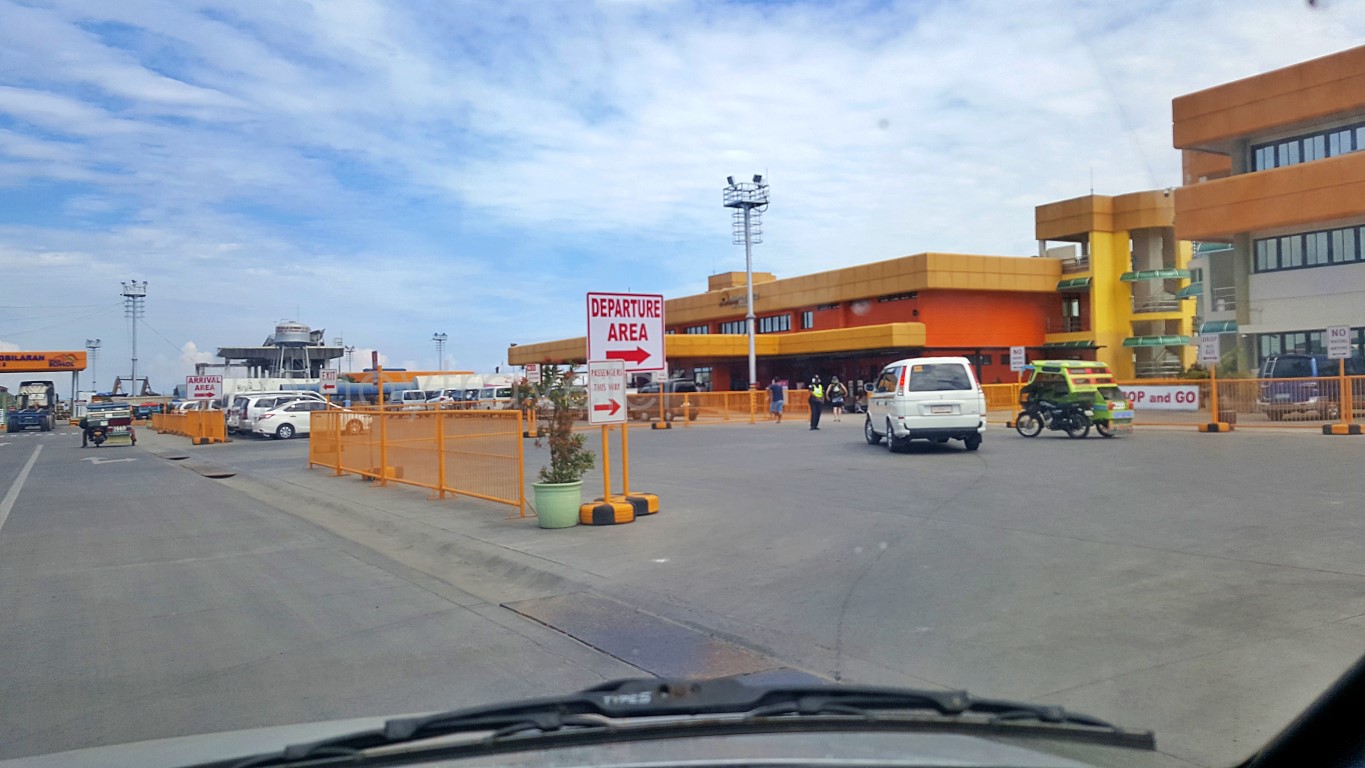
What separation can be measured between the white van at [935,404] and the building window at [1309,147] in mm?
26437

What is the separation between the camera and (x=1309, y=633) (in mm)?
6191

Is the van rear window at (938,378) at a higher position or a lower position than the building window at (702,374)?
lower

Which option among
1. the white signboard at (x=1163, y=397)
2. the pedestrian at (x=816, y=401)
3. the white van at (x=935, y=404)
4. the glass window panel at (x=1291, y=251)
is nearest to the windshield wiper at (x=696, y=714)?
the white van at (x=935, y=404)

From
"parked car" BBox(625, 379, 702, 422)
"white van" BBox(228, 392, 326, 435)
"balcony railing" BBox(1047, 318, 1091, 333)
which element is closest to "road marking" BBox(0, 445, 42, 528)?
"white van" BBox(228, 392, 326, 435)

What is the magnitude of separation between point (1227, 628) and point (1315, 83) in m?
39.0

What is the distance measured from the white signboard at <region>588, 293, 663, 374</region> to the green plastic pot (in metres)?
1.72

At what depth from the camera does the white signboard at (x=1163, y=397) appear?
27141mm

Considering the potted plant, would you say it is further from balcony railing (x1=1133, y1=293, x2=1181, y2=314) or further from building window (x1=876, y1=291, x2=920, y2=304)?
balcony railing (x1=1133, y1=293, x2=1181, y2=314)

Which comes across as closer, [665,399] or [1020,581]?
[1020,581]

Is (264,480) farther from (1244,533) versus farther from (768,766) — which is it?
(768,766)

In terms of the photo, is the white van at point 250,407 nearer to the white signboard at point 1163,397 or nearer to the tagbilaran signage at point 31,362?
the white signboard at point 1163,397

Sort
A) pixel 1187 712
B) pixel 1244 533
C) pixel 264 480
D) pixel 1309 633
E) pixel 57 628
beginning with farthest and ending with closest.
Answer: pixel 264 480 → pixel 1244 533 → pixel 57 628 → pixel 1309 633 → pixel 1187 712

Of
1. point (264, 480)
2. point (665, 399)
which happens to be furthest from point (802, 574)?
point (665, 399)

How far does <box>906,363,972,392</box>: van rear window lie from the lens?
2062cm
